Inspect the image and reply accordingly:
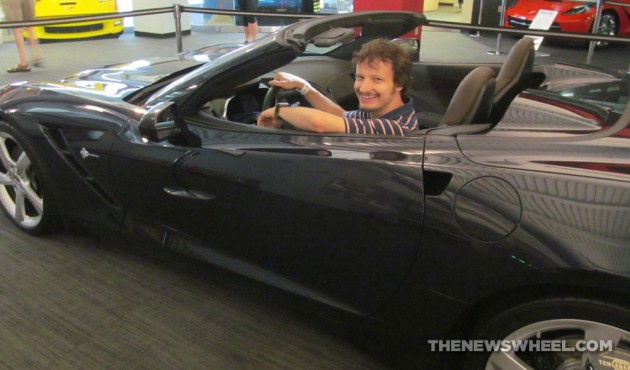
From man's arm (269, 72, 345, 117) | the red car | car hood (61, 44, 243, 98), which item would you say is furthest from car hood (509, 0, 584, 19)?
man's arm (269, 72, 345, 117)

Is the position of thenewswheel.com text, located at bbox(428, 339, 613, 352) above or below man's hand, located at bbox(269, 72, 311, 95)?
below

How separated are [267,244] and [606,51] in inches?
293

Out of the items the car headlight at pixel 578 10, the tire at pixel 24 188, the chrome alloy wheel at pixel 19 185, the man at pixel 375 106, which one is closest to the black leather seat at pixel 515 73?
the man at pixel 375 106

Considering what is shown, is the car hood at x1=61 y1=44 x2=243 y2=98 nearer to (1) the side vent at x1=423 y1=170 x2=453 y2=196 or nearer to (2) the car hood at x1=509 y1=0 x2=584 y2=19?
(1) the side vent at x1=423 y1=170 x2=453 y2=196

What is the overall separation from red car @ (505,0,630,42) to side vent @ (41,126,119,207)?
691 centimetres

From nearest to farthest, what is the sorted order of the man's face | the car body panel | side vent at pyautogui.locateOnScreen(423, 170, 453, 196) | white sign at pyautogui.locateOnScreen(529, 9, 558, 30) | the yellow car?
side vent at pyautogui.locateOnScreen(423, 170, 453, 196) < the man's face < white sign at pyautogui.locateOnScreen(529, 9, 558, 30) < the car body panel < the yellow car

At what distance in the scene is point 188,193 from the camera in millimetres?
1827

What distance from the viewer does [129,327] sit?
2.00 m

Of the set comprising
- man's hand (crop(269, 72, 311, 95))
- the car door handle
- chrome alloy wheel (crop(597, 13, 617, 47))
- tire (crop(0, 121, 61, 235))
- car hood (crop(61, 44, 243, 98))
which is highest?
man's hand (crop(269, 72, 311, 95))

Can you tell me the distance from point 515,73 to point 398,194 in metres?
0.77

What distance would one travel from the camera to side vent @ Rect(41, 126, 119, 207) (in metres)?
2.13

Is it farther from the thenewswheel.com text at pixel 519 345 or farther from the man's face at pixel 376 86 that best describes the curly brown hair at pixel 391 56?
the thenewswheel.com text at pixel 519 345

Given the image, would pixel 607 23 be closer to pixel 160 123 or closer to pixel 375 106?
pixel 375 106

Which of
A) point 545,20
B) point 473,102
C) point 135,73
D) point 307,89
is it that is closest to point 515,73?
point 473,102
